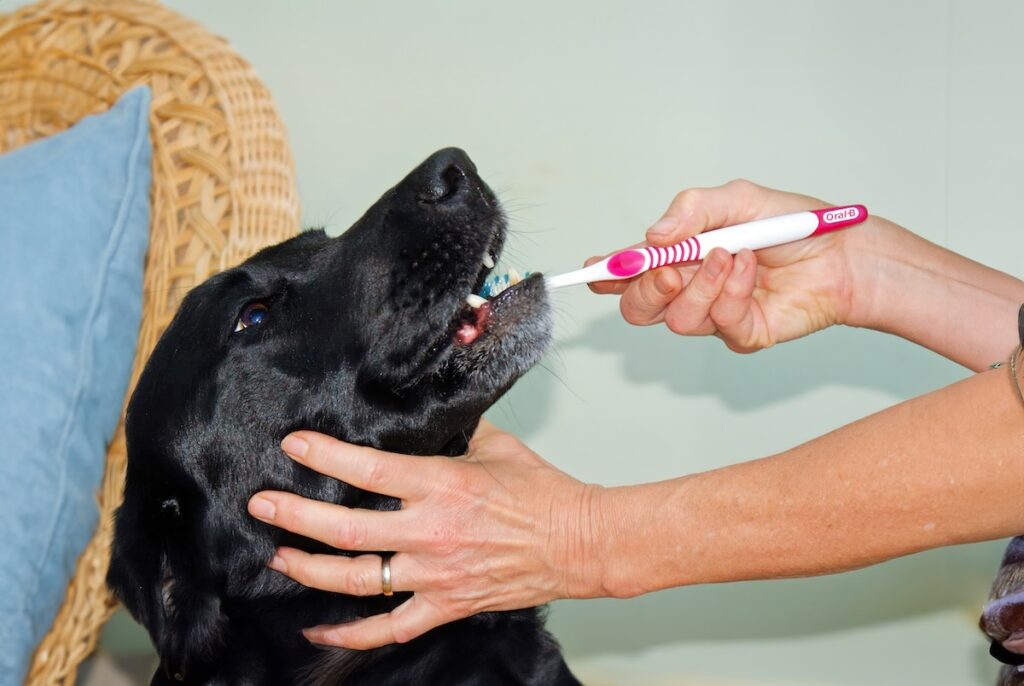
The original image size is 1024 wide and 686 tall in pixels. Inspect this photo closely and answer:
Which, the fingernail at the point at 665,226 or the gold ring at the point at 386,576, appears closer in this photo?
the gold ring at the point at 386,576

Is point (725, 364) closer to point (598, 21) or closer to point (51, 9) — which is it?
point (598, 21)

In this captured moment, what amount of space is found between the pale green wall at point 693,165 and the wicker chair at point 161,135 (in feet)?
1.11

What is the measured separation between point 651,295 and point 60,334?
1.14 metres

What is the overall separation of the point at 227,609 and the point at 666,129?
1402mm

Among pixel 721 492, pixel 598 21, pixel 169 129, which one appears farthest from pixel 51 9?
pixel 721 492

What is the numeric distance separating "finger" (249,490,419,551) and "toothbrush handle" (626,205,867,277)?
0.54m

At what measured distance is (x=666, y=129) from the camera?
7.50ft

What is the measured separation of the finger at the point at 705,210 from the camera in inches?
62.4

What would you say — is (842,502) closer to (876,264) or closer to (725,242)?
(725,242)

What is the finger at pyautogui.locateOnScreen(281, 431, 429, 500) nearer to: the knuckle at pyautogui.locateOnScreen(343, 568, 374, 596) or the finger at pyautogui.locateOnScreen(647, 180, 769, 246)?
the knuckle at pyautogui.locateOnScreen(343, 568, 374, 596)

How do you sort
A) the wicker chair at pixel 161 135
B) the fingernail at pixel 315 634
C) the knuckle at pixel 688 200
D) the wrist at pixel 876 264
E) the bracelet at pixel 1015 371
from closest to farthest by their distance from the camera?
the bracelet at pixel 1015 371 → the fingernail at pixel 315 634 → the knuckle at pixel 688 200 → the wrist at pixel 876 264 → the wicker chair at pixel 161 135

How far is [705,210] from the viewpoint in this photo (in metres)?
1.62

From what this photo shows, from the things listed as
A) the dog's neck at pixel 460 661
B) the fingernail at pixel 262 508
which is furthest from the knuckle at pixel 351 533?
the dog's neck at pixel 460 661

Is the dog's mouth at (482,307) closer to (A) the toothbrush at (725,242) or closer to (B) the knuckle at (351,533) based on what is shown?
(A) the toothbrush at (725,242)
